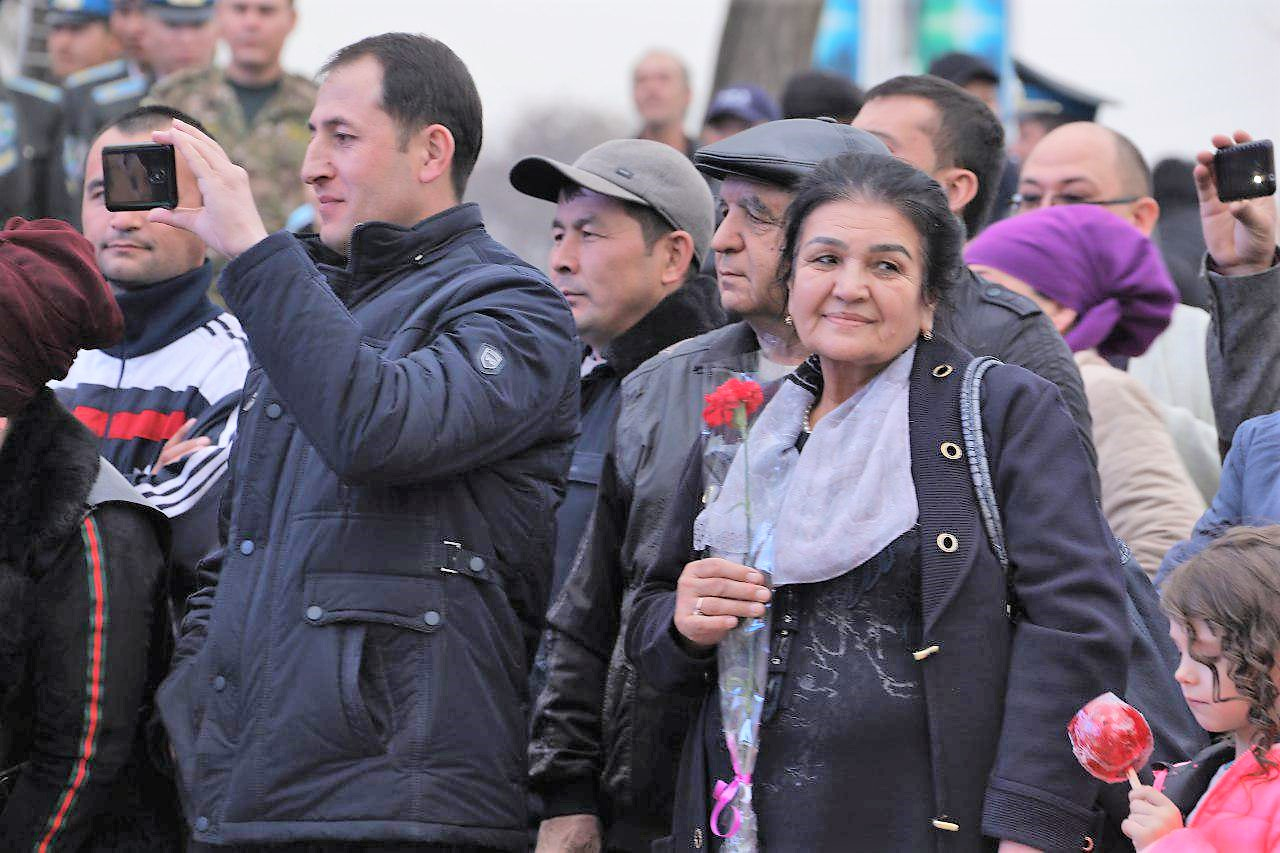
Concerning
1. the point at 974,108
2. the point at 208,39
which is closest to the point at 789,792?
the point at 974,108

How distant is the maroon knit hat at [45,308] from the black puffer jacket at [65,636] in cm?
13

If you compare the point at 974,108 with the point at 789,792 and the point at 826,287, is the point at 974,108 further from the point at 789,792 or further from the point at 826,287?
the point at 789,792

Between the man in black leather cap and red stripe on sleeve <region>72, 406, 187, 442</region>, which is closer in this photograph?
the man in black leather cap

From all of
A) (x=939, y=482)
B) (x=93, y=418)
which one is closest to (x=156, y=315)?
(x=93, y=418)

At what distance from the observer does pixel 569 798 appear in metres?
4.12

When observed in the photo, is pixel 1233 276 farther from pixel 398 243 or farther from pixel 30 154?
pixel 30 154

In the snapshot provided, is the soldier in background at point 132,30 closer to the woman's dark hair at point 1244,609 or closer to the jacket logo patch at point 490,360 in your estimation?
the jacket logo patch at point 490,360

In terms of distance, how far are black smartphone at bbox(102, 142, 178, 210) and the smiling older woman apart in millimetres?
1403

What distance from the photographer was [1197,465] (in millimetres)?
5367

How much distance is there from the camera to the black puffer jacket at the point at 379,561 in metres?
3.52

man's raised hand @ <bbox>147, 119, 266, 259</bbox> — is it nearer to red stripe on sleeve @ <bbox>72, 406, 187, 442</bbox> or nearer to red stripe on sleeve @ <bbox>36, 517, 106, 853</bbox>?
red stripe on sleeve @ <bbox>36, 517, 106, 853</bbox>

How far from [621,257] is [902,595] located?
2063 mm

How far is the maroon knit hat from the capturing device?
4.14 m

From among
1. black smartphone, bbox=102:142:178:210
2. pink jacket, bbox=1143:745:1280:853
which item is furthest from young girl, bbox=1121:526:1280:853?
black smartphone, bbox=102:142:178:210
